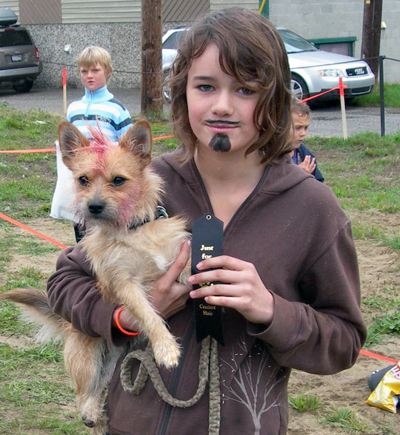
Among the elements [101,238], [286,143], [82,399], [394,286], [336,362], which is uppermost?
[286,143]

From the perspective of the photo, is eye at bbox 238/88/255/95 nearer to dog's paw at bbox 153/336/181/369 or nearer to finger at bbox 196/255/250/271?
finger at bbox 196/255/250/271

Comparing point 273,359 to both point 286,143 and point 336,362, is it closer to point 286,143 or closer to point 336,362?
point 336,362

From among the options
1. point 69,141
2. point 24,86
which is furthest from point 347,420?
point 24,86

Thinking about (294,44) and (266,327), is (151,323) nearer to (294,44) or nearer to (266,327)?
(266,327)

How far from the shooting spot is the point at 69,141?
8.20ft

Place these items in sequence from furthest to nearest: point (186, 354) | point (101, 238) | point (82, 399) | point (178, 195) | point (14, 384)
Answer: point (14, 384) → point (82, 399) → point (101, 238) → point (178, 195) → point (186, 354)

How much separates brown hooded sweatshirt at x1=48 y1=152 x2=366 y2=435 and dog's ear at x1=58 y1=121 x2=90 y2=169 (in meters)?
0.63

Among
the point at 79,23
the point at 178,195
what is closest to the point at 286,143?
the point at 178,195

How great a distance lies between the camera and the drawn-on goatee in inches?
76.4

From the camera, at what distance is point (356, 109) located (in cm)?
1634

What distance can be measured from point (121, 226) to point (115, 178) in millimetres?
181

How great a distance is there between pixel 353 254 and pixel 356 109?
15001 millimetres

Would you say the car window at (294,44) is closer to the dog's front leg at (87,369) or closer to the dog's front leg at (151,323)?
the dog's front leg at (87,369)

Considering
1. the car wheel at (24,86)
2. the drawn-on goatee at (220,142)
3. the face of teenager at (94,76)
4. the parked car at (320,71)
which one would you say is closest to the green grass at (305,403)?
the drawn-on goatee at (220,142)
